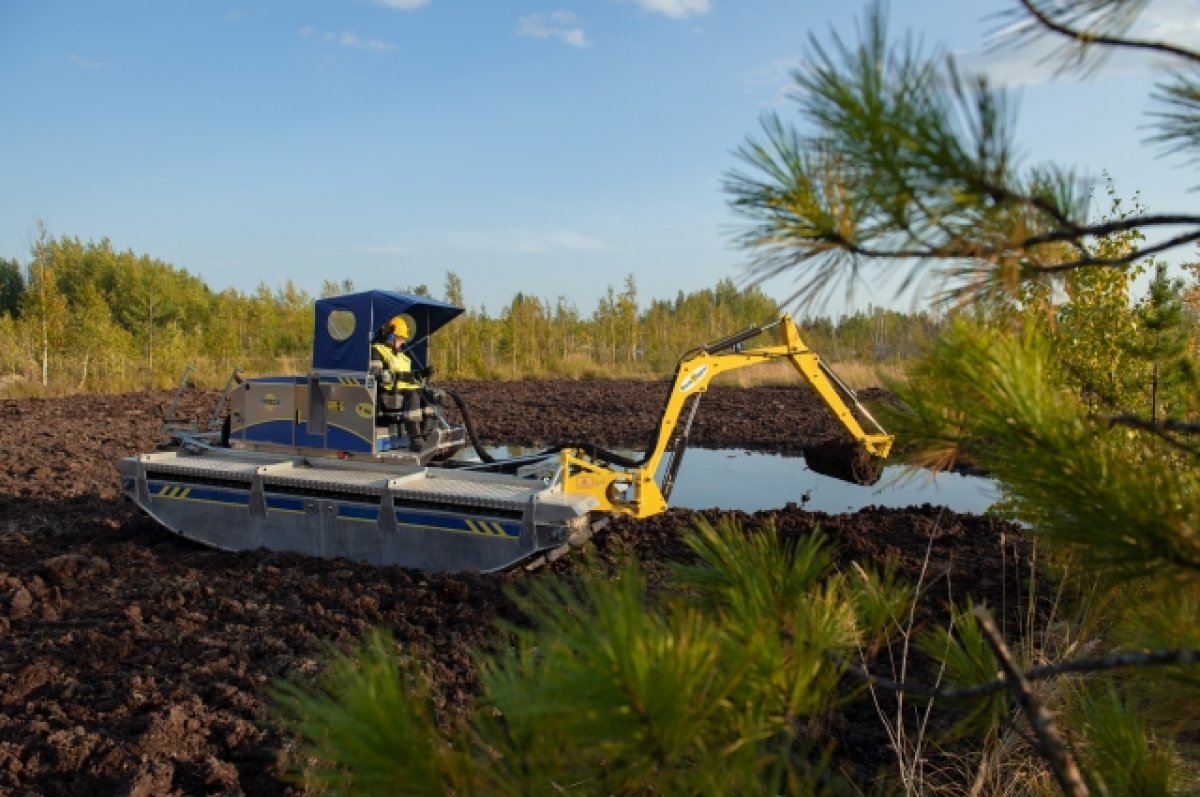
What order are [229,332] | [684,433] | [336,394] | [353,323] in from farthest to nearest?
[229,332]
[684,433]
[353,323]
[336,394]

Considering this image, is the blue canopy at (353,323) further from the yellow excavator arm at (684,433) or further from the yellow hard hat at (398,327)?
the yellow excavator arm at (684,433)

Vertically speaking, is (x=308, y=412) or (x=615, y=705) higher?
(x=615, y=705)

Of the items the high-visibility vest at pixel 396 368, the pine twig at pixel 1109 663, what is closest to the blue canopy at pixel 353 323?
the high-visibility vest at pixel 396 368

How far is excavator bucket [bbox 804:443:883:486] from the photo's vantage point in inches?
367

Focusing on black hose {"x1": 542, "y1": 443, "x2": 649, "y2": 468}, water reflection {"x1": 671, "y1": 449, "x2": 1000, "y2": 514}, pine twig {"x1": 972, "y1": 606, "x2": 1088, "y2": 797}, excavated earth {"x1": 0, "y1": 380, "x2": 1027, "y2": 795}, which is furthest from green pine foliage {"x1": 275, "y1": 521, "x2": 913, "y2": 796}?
water reflection {"x1": 671, "y1": 449, "x2": 1000, "y2": 514}

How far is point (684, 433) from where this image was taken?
28.6 feet

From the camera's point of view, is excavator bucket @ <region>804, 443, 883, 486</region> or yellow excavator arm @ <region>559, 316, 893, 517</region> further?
excavator bucket @ <region>804, 443, 883, 486</region>

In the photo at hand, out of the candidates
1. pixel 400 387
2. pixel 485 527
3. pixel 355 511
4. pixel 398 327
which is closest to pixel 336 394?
pixel 400 387

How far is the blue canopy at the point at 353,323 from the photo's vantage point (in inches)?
328

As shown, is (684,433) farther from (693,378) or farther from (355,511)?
(355,511)

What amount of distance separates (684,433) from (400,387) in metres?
2.75

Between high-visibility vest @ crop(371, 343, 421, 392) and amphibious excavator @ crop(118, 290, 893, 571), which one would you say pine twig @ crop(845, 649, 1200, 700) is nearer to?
amphibious excavator @ crop(118, 290, 893, 571)

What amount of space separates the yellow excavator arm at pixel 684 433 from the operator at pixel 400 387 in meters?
1.56

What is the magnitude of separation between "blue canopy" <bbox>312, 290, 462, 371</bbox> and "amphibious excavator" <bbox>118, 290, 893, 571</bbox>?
0.04ft
